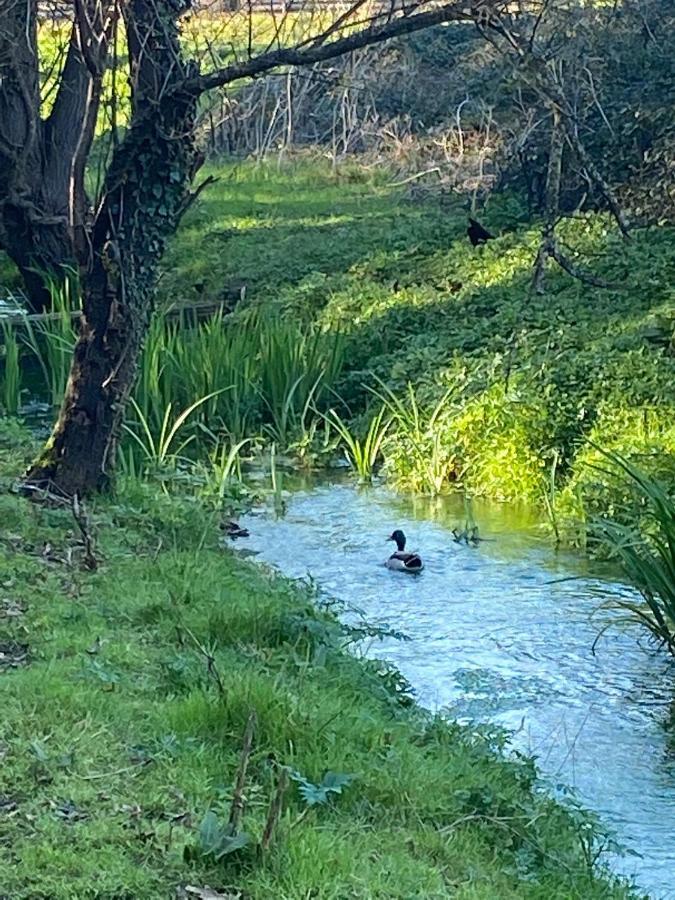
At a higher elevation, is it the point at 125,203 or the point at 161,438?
the point at 125,203

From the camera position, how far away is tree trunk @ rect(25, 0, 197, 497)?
7.04 m

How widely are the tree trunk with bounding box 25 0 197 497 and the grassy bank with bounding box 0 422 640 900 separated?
1.30 meters

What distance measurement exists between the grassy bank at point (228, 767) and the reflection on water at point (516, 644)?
400 millimetres

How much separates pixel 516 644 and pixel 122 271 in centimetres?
257

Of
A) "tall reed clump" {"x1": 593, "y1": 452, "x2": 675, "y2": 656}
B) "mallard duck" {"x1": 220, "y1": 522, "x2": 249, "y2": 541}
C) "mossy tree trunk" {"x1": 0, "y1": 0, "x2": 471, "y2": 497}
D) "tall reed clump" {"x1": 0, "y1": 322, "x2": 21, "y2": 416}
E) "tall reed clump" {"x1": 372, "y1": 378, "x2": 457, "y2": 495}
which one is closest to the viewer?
"tall reed clump" {"x1": 593, "y1": 452, "x2": 675, "y2": 656}

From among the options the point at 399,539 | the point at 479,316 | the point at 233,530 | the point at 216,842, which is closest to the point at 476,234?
the point at 479,316

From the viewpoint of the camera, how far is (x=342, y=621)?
679 cm

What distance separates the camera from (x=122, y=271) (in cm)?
716

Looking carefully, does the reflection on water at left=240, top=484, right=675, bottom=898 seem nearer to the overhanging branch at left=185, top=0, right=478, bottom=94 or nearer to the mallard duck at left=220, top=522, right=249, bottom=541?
the mallard duck at left=220, top=522, right=249, bottom=541

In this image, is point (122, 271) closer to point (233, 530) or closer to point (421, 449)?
point (233, 530)

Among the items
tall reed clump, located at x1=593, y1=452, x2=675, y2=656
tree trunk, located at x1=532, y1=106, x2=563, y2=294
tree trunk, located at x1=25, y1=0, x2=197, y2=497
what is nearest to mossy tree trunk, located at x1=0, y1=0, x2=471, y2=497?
tree trunk, located at x1=25, y1=0, x2=197, y2=497

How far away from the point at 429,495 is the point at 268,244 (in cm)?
746

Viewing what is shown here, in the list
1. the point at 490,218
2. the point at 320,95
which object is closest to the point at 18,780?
the point at 490,218

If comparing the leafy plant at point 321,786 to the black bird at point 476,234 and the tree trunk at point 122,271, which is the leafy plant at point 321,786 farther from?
the black bird at point 476,234
